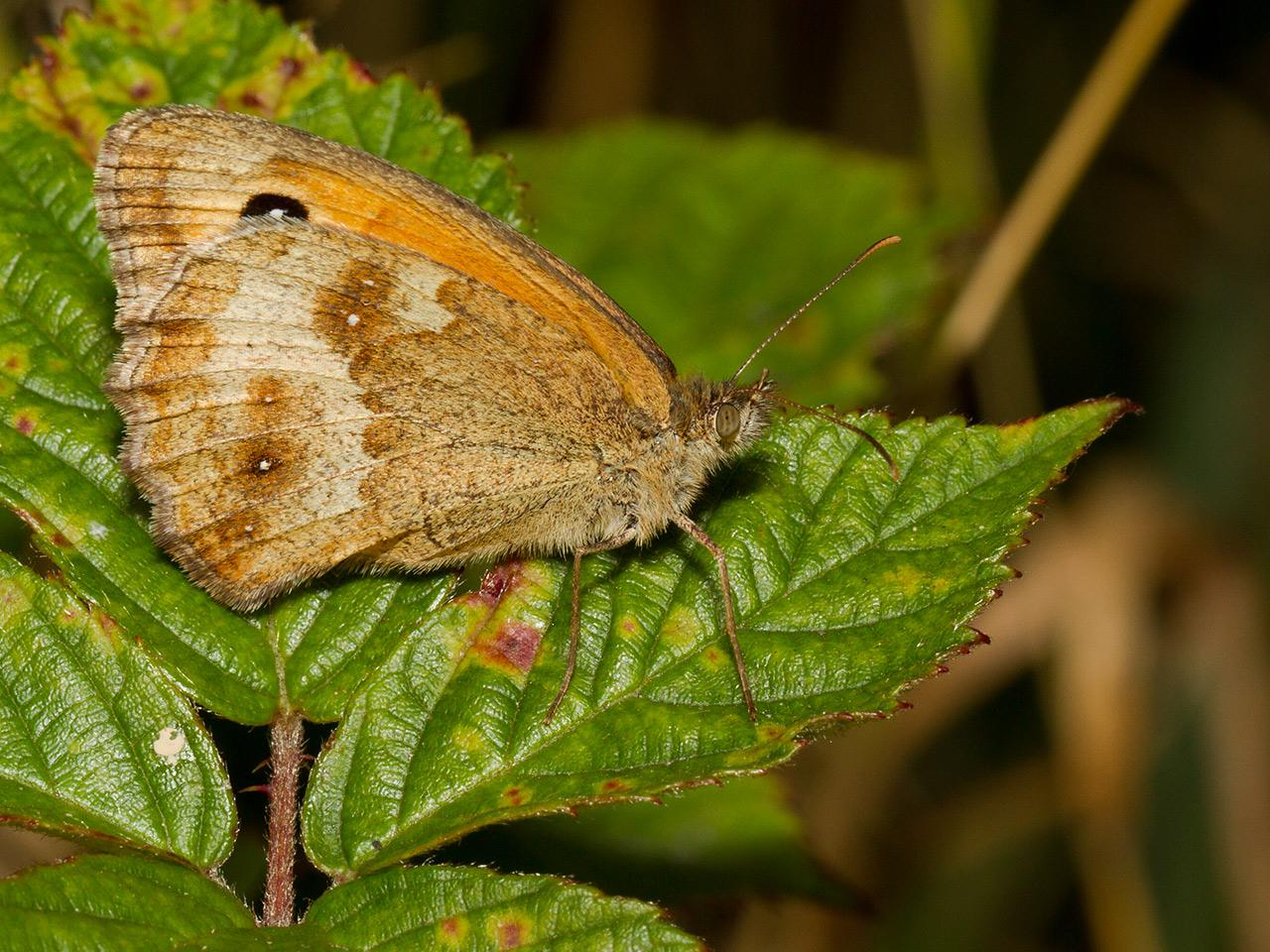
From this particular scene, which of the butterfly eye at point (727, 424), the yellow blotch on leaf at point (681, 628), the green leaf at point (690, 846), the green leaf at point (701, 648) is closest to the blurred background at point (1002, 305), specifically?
the green leaf at point (690, 846)

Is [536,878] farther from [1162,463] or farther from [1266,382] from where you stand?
[1266,382]

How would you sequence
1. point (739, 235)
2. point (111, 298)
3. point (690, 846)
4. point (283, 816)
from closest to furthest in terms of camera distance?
point (283, 816) < point (111, 298) < point (690, 846) < point (739, 235)

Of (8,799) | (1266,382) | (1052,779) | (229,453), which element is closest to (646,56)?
(1266,382)

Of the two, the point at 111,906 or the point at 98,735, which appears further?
the point at 98,735

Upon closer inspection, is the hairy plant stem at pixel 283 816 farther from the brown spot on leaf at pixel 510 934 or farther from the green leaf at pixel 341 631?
the brown spot on leaf at pixel 510 934

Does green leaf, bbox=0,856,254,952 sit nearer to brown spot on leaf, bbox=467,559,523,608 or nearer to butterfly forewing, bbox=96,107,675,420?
brown spot on leaf, bbox=467,559,523,608

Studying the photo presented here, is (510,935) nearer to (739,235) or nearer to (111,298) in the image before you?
(111,298)

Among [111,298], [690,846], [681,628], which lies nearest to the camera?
[681,628]

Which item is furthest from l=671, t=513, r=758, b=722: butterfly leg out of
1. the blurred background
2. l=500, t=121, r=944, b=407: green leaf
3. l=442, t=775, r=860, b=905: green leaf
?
l=500, t=121, r=944, b=407: green leaf

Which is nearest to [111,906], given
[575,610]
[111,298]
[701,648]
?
[575,610]
